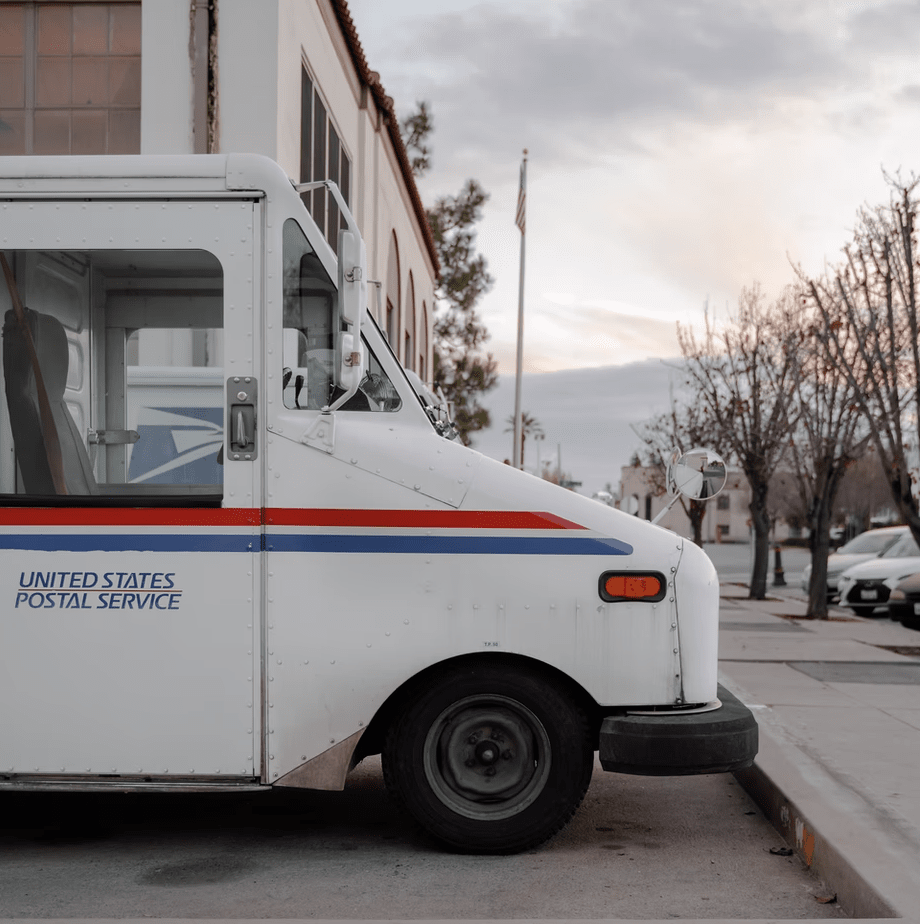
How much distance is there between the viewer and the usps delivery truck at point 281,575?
16.0ft

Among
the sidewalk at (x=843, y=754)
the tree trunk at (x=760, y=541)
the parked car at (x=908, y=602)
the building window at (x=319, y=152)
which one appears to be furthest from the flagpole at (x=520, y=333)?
the sidewalk at (x=843, y=754)

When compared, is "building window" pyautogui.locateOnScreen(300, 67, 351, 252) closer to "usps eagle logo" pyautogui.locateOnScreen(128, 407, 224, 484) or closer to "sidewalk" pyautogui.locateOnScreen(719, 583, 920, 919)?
"sidewalk" pyautogui.locateOnScreen(719, 583, 920, 919)

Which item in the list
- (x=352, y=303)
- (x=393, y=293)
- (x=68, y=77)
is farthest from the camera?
(x=393, y=293)

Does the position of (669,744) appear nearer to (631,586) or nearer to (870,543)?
(631,586)

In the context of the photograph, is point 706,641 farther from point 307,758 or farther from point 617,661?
point 307,758

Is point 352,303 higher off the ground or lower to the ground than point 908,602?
higher

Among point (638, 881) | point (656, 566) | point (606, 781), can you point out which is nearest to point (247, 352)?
point (656, 566)

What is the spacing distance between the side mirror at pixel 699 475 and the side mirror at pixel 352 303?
1.77m

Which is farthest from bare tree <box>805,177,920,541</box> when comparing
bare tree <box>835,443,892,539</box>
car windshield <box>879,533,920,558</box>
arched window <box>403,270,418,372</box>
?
bare tree <box>835,443,892,539</box>

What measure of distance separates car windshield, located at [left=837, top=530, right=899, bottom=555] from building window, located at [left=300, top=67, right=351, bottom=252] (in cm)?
1410

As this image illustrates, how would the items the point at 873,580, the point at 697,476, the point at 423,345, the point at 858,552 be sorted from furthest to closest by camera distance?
the point at 423,345
the point at 858,552
the point at 873,580
the point at 697,476

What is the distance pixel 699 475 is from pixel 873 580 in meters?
16.5

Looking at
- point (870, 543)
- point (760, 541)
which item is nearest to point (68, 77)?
point (760, 541)

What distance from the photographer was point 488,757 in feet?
16.3
